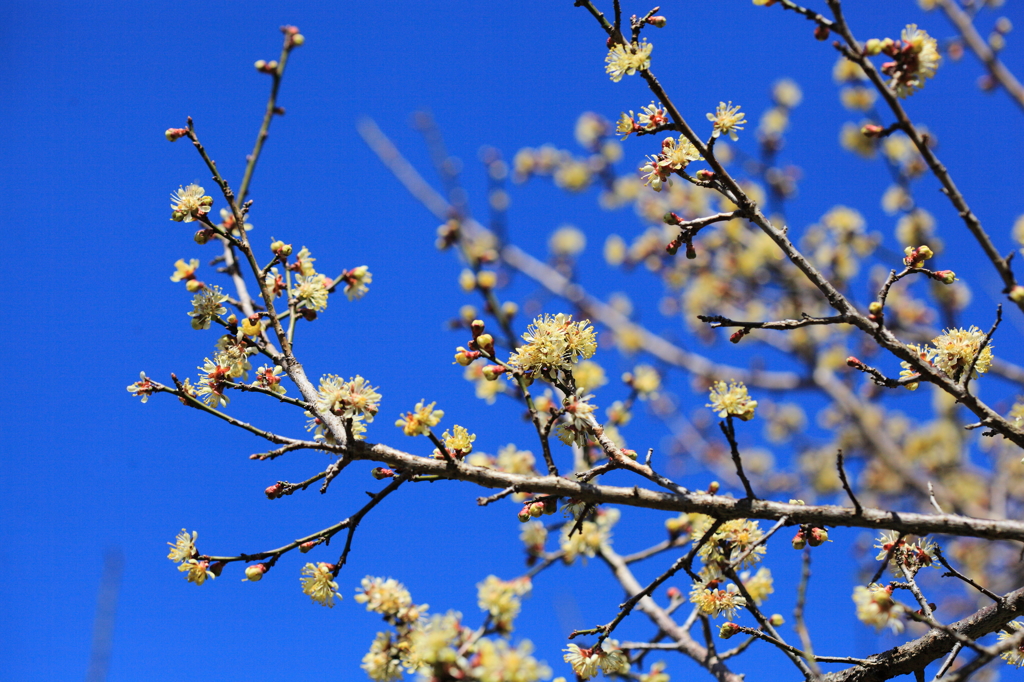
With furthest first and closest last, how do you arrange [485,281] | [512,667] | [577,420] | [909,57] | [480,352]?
[485,281], [480,352], [577,420], [909,57], [512,667]

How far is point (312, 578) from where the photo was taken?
2.55 meters

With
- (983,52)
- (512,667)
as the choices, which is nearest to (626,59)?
(512,667)

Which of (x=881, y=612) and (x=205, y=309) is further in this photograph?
(x=205, y=309)

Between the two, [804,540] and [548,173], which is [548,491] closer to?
[804,540]

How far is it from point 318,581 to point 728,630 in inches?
61.8

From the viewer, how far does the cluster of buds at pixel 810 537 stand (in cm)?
254

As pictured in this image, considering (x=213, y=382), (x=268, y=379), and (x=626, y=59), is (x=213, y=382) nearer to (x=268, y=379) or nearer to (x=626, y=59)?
(x=268, y=379)

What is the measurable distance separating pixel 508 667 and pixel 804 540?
1.21 m

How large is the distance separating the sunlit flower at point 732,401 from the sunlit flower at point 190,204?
217cm

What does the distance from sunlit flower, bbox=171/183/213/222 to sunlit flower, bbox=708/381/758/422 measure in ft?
7.12

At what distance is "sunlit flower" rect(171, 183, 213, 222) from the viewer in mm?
2832

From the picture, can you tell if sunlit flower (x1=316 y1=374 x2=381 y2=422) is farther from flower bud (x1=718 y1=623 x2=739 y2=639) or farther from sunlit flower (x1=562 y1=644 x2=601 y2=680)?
flower bud (x1=718 y1=623 x2=739 y2=639)

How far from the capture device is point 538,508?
236 centimetres

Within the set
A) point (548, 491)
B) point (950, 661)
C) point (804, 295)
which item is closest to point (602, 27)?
point (548, 491)
